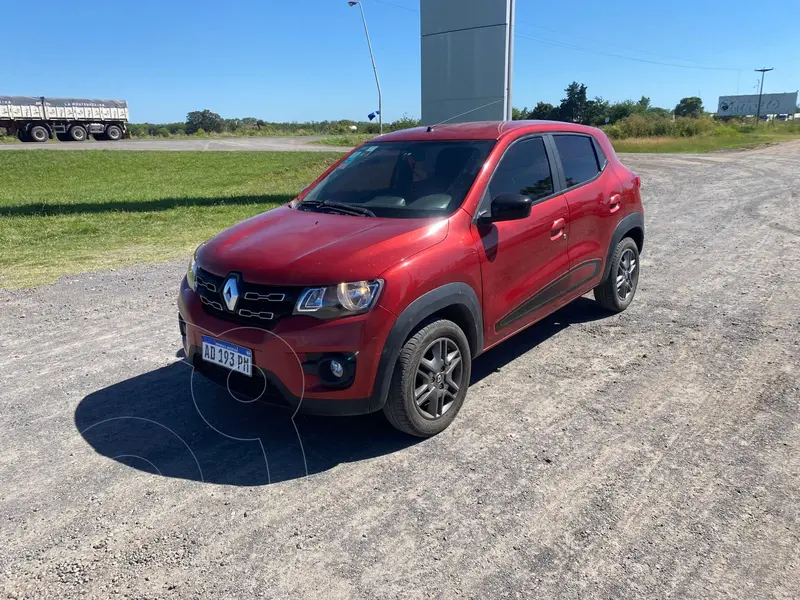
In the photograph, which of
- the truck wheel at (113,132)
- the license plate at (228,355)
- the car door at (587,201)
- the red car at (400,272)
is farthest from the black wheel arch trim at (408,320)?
the truck wheel at (113,132)

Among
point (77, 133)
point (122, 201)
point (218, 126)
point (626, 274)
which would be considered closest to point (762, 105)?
point (218, 126)

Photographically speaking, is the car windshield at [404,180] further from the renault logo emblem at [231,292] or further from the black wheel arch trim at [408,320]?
the renault logo emblem at [231,292]

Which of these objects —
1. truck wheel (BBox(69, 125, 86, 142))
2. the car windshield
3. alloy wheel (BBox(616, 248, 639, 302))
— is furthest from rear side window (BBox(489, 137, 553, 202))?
truck wheel (BBox(69, 125, 86, 142))

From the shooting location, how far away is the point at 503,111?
42.4 feet

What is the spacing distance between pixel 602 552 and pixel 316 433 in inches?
72.4

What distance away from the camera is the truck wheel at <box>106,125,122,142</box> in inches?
1647

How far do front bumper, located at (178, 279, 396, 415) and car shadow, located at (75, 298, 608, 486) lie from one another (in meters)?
0.19

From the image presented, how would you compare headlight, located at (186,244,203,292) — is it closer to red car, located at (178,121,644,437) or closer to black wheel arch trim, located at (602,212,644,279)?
A: red car, located at (178,121,644,437)

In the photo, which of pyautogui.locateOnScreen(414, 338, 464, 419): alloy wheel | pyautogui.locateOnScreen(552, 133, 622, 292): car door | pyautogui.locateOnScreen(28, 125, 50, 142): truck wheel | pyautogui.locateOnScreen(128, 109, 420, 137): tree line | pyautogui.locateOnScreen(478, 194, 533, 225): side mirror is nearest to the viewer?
pyautogui.locateOnScreen(414, 338, 464, 419): alloy wheel

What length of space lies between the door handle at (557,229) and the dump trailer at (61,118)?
4108 centimetres

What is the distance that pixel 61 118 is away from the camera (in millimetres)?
38688

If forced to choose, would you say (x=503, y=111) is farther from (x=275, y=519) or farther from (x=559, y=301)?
(x=275, y=519)

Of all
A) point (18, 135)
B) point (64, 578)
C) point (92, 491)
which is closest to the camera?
point (64, 578)

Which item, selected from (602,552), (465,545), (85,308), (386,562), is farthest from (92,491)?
(85,308)
